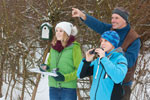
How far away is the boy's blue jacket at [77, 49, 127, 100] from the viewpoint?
4.84ft

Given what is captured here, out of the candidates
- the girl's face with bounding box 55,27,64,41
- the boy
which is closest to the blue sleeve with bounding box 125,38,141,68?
the boy

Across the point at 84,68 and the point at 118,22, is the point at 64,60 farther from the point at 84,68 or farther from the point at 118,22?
the point at 118,22

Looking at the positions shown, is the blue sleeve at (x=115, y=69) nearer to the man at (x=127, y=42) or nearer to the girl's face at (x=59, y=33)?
the man at (x=127, y=42)

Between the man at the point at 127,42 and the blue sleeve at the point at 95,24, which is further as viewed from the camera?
the blue sleeve at the point at 95,24

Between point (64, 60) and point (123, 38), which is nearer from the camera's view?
point (123, 38)

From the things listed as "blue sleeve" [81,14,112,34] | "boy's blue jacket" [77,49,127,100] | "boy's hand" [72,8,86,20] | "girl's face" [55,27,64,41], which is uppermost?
"boy's hand" [72,8,86,20]

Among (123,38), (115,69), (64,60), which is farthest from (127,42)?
(64,60)

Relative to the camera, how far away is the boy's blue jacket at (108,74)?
1.48 metres

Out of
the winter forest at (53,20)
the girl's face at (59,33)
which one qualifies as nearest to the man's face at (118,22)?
the girl's face at (59,33)

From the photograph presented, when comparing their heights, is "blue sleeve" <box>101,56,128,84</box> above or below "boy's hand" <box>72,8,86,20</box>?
below

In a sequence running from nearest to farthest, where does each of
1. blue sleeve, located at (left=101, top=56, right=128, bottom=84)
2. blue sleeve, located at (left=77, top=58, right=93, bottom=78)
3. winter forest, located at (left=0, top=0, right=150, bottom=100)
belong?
blue sleeve, located at (left=101, top=56, right=128, bottom=84) → blue sleeve, located at (left=77, top=58, right=93, bottom=78) → winter forest, located at (left=0, top=0, right=150, bottom=100)

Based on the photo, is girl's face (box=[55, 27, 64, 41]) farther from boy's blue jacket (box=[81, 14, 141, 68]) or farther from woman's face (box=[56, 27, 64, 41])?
boy's blue jacket (box=[81, 14, 141, 68])

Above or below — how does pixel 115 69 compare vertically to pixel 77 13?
below

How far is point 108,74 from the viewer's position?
1.52 metres
